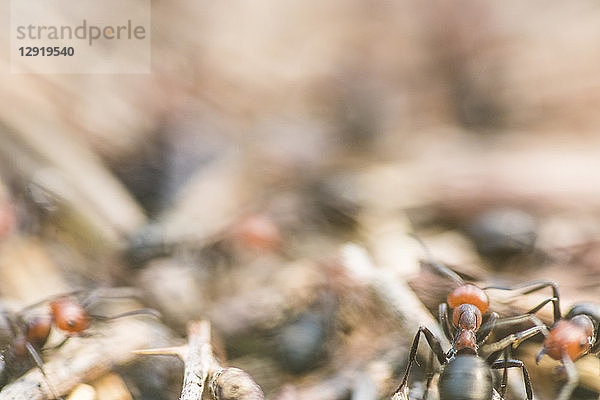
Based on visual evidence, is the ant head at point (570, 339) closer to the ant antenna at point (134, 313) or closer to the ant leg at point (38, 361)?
the ant antenna at point (134, 313)

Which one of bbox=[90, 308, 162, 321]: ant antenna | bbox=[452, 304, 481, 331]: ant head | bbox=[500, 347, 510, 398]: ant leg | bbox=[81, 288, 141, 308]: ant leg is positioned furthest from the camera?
bbox=[81, 288, 141, 308]: ant leg

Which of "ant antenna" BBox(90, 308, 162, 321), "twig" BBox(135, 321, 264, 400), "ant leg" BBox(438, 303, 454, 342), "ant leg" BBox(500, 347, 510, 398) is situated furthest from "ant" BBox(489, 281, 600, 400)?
"ant antenna" BBox(90, 308, 162, 321)

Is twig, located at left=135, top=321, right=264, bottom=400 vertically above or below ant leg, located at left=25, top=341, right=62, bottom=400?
above

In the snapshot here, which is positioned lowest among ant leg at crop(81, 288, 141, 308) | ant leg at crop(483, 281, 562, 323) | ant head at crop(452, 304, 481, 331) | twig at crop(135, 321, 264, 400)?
ant leg at crop(81, 288, 141, 308)

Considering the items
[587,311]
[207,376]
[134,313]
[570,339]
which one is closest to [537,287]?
[587,311]

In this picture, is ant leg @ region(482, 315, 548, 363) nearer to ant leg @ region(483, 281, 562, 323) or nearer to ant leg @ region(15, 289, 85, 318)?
ant leg @ region(483, 281, 562, 323)

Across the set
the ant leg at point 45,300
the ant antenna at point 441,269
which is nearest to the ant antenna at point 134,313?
the ant leg at point 45,300

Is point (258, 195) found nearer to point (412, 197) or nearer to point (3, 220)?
point (412, 197)
